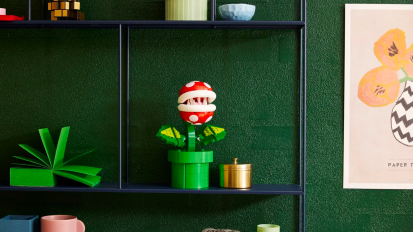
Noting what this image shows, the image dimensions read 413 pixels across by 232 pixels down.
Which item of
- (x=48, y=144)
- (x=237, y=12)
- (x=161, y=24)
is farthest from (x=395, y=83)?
(x=48, y=144)

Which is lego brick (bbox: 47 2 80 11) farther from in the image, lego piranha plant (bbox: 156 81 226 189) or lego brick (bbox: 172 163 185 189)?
lego brick (bbox: 172 163 185 189)

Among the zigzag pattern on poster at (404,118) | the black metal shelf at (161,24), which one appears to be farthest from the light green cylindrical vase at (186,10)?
the zigzag pattern on poster at (404,118)

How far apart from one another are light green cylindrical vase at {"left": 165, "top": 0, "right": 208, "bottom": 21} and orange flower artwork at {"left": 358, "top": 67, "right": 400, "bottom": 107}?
0.63 metres

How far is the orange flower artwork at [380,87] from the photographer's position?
1.71 metres

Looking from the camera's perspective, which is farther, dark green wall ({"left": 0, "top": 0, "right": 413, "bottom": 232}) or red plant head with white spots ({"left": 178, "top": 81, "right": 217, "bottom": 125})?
dark green wall ({"left": 0, "top": 0, "right": 413, "bottom": 232})

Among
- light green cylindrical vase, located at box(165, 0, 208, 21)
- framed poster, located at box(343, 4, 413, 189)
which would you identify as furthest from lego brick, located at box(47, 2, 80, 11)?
framed poster, located at box(343, 4, 413, 189)

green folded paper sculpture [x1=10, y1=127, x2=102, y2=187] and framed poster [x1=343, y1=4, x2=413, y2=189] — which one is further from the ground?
framed poster [x1=343, y1=4, x2=413, y2=189]

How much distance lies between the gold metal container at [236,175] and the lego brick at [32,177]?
580 mm

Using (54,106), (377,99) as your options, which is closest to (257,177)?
(377,99)

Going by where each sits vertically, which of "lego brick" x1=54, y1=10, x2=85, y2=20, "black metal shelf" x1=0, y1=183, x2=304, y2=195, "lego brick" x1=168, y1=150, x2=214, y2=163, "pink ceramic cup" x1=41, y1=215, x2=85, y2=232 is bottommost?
"pink ceramic cup" x1=41, y1=215, x2=85, y2=232

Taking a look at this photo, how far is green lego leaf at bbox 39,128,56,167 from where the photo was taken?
1.61 m

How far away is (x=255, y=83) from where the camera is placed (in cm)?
173

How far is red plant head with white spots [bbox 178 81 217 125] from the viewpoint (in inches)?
60.5

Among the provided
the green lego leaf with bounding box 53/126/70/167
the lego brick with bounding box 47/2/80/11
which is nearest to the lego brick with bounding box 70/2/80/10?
the lego brick with bounding box 47/2/80/11
